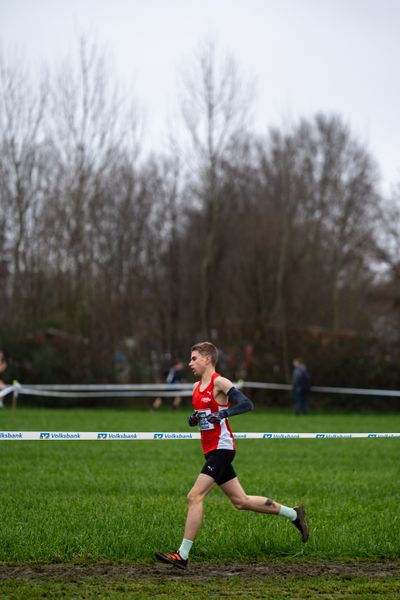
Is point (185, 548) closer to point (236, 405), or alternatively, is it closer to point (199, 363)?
point (236, 405)

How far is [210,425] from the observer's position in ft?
26.9

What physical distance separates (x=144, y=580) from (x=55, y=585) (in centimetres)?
82

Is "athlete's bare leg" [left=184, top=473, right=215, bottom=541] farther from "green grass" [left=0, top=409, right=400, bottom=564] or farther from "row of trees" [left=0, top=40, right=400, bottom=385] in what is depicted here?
"row of trees" [left=0, top=40, right=400, bottom=385]

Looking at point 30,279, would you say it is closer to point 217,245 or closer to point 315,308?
point 217,245

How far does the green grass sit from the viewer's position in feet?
29.6

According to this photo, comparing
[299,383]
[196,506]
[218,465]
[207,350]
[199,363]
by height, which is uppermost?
[207,350]

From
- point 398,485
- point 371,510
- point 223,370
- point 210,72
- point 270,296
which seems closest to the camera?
point 371,510

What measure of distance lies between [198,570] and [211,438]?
4.24 ft

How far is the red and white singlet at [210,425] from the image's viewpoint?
8203 mm

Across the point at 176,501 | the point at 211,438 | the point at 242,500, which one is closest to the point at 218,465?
the point at 211,438

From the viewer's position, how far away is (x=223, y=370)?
39281 mm

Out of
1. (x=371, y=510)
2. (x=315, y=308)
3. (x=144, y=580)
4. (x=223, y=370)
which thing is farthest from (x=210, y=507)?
(x=315, y=308)

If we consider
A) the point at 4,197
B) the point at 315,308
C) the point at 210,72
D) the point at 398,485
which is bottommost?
the point at 398,485

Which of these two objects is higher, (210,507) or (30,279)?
(30,279)
